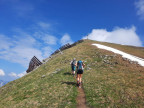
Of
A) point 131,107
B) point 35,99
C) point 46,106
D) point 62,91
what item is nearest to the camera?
point 131,107

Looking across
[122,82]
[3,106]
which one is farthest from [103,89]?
[3,106]

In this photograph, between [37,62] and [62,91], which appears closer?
[62,91]

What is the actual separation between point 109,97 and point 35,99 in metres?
9.39

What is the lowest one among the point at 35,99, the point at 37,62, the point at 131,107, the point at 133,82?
the point at 131,107

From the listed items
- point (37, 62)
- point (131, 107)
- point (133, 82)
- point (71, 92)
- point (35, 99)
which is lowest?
point (131, 107)

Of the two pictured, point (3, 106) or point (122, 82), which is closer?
point (3, 106)

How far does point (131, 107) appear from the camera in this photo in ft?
36.0

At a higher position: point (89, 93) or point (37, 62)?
point (37, 62)

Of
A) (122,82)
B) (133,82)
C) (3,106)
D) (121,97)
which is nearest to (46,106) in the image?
(3,106)

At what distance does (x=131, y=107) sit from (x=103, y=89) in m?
4.27

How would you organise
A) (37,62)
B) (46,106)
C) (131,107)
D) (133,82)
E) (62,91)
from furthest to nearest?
(37,62) < (133,82) < (62,91) < (46,106) < (131,107)

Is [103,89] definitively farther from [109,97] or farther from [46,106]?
[46,106]

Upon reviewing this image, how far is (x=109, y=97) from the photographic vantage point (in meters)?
12.8

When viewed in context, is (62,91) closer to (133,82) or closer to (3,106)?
(3,106)
